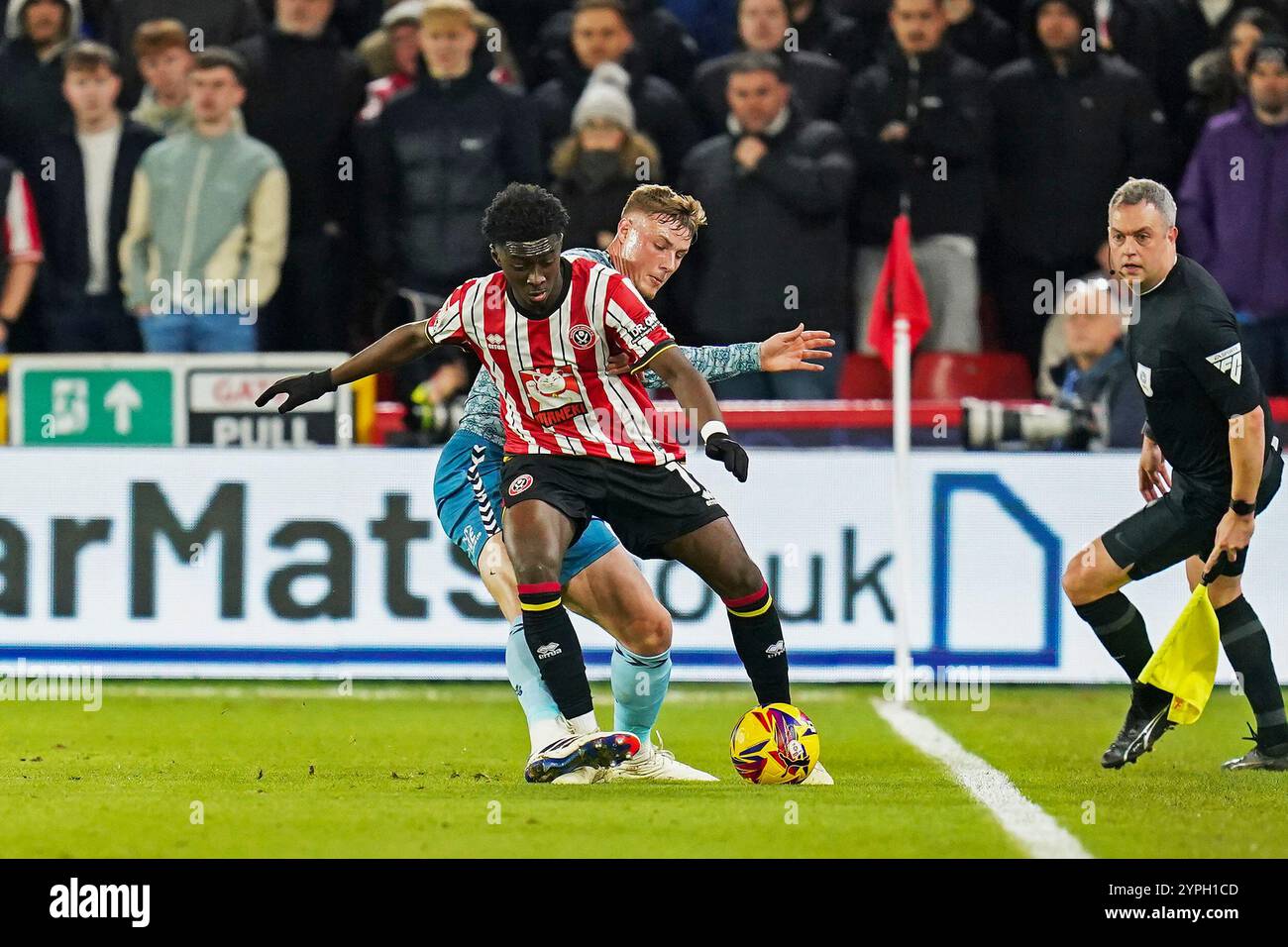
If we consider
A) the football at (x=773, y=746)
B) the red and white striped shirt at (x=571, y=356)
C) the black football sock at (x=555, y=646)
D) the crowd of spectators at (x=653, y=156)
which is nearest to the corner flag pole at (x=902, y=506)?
the crowd of spectators at (x=653, y=156)

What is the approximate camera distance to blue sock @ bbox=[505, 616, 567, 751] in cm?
736

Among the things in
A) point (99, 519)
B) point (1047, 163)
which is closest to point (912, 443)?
point (1047, 163)

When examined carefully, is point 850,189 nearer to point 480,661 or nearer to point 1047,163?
point 1047,163

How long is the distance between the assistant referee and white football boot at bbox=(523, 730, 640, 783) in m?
1.97

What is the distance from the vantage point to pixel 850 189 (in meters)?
11.7

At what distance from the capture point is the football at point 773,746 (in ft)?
23.0

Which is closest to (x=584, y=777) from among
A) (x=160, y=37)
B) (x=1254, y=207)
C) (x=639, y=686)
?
(x=639, y=686)

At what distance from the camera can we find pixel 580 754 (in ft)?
22.4

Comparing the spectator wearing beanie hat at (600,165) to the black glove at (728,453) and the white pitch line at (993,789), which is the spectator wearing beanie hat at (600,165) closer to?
the white pitch line at (993,789)

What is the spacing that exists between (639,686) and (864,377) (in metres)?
4.88

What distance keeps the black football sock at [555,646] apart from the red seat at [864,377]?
16.8 ft

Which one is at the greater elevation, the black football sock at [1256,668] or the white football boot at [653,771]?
the black football sock at [1256,668]

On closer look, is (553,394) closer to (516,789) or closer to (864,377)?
(516,789)

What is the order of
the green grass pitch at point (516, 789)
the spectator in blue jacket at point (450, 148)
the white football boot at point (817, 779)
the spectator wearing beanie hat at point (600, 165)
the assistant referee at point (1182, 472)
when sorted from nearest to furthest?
the green grass pitch at point (516, 789), the white football boot at point (817, 779), the assistant referee at point (1182, 472), the spectator wearing beanie hat at point (600, 165), the spectator in blue jacket at point (450, 148)
